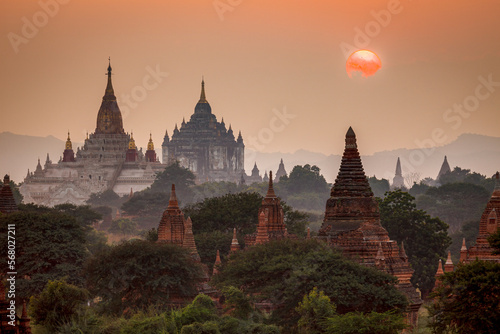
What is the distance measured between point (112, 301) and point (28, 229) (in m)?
12.9

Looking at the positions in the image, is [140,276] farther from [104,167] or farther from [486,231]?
[104,167]

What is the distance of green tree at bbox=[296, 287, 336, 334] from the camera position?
38.0 meters

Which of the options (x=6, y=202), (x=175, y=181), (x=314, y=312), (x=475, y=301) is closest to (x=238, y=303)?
(x=314, y=312)

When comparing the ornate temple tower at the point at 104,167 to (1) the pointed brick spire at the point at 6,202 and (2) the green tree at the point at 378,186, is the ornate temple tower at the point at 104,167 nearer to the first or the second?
(2) the green tree at the point at 378,186

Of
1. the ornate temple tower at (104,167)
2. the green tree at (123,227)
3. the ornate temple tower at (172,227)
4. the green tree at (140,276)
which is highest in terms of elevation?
the ornate temple tower at (104,167)

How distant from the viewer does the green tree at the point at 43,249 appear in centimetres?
5362

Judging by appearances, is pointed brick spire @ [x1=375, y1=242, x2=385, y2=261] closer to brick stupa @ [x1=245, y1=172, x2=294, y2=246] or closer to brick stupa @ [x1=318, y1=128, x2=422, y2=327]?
brick stupa @ [x1=318, y1=128, x2=422, y2=327]

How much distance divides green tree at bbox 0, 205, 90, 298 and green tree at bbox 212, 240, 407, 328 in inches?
428

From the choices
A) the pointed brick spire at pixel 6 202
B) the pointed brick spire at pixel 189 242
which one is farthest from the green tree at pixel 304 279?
the pointed brick spire at pixel 6 202

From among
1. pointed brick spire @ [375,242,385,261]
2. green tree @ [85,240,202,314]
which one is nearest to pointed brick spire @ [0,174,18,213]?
green tree @ [85,240,202,314]

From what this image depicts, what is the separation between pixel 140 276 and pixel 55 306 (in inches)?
245

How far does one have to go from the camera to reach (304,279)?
41469 mm

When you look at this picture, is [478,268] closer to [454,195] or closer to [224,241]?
[224,241]

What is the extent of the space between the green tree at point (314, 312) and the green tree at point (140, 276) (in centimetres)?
703
